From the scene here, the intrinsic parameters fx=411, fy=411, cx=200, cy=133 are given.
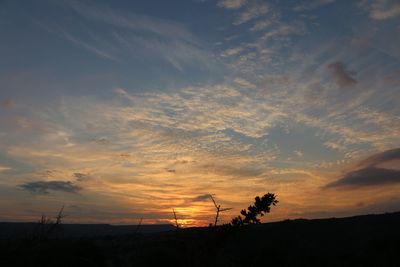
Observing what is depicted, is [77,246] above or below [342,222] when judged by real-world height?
below

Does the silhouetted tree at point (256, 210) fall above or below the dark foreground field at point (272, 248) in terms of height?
below

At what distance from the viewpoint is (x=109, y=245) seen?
35.4 meters

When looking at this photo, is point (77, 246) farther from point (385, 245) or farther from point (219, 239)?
point (385, 245)

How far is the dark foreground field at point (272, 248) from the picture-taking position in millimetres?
18656

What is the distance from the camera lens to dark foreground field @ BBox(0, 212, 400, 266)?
1866cm

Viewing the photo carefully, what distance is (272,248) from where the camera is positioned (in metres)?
25.7

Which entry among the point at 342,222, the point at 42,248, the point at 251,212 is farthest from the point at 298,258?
the point at 251,212

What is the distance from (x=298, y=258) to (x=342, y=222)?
373 inches

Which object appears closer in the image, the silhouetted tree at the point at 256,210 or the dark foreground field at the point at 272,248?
the silhouetted tree at the point at 256,210

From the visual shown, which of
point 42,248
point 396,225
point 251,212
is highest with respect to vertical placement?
point 396,225

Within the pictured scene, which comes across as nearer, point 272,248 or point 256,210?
point 256,210

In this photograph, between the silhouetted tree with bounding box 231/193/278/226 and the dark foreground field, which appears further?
the dark foreground field

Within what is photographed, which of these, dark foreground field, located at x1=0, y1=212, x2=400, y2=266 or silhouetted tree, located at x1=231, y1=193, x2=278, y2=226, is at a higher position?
dark foreground field, located at x1=0, y1=212, x2=400, y2=266

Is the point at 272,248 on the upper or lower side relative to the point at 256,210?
upper
